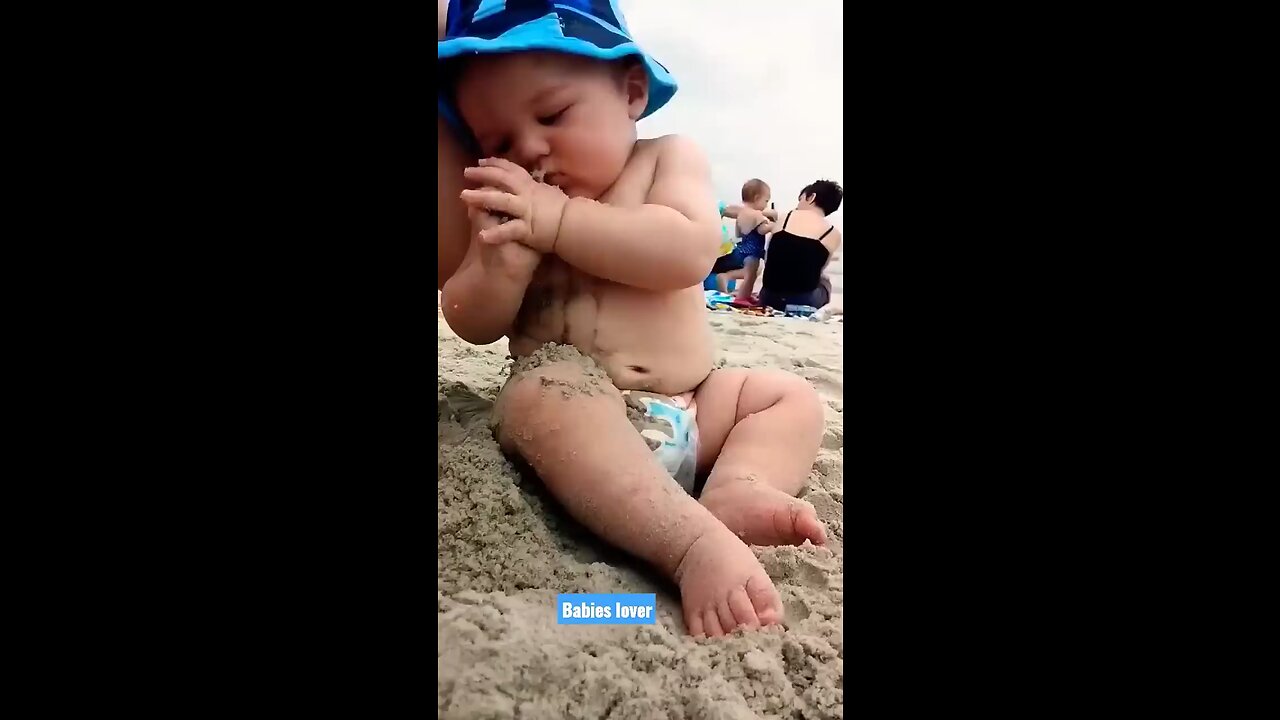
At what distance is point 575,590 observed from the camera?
953mm

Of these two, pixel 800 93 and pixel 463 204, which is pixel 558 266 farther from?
pixel 800 93

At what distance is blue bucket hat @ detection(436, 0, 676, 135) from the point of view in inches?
38.4

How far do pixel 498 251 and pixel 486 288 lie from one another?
0.17ft

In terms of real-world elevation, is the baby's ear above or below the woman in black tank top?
above

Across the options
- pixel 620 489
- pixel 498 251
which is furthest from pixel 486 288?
pixel 620 489

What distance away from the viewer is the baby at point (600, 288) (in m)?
0.98

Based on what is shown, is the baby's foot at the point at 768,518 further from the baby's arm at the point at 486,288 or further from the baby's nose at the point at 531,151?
the baby's nose at the point at 531,151

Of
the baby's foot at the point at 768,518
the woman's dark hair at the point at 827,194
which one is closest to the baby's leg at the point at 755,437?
the baby's foot at the point at 768,518

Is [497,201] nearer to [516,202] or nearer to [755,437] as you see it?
[516,202]

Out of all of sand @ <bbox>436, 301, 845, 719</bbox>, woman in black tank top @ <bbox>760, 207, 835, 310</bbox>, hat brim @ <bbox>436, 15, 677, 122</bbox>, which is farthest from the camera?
woman in black tank top @ <bbox>760, 207, 835, 310</bbox>

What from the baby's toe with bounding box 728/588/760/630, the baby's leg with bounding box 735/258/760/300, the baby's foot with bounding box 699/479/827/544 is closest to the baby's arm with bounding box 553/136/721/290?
the baby's leg with bounding box 735/258/760/300

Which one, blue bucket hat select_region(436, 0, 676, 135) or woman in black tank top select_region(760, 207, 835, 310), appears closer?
blue bucket hat select_region(436, 0, 676, 135)

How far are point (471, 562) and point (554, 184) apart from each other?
1.59 feet

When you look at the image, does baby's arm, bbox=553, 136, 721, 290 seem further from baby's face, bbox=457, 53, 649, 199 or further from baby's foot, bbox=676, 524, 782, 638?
baby's foot, bbox=676, 524, 782, 638
